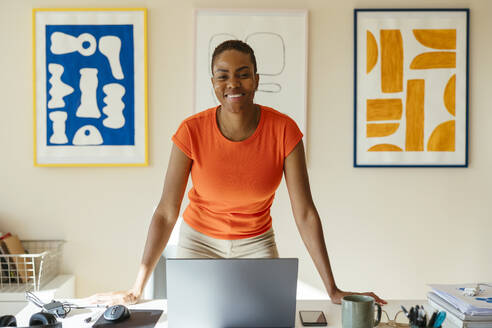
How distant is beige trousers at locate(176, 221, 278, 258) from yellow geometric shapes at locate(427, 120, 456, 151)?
1.41m

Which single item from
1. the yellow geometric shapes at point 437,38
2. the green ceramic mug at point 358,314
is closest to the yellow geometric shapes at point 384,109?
the yellow geometric shapes at point 437,38

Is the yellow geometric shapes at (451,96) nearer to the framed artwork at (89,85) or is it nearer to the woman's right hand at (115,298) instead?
the framed artwork at (89,85)

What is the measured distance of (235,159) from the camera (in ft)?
5.23

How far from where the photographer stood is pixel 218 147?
1.60 m

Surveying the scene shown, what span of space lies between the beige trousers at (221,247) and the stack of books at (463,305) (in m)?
0.60

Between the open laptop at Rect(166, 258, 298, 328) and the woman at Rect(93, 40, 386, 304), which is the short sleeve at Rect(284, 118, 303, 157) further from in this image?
the open laptop at Rect(166, 258, 298, 328)

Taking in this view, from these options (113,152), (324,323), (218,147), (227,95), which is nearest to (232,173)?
(218,147)

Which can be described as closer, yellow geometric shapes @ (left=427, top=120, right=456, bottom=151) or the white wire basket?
the white wire basket

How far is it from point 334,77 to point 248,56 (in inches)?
48.9

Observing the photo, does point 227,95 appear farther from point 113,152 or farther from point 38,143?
point 38,143

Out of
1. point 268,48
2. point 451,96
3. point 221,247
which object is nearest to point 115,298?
point 221,247

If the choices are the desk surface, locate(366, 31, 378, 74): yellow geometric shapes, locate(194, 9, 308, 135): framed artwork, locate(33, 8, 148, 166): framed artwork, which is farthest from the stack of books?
locate(33, 8, 148, 166): framed artwork

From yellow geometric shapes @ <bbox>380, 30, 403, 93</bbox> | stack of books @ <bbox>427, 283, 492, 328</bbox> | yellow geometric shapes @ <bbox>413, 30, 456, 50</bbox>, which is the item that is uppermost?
yellow geometric shapes @ <bbox>413, 30, 456, 50</bbox>

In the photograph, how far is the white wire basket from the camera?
7.71 ft
